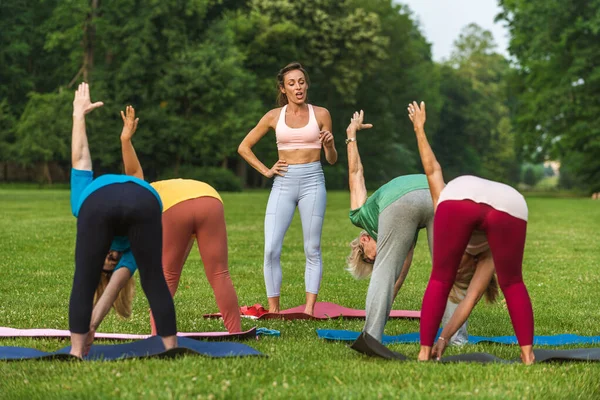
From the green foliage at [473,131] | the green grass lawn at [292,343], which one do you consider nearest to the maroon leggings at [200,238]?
the green grass lawn at [292,343]

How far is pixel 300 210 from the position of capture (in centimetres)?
928

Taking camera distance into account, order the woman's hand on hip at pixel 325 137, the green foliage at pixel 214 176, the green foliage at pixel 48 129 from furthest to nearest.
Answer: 1. the green foliage at pixel 214 176
2. the green foliage at pixel 48 129
3. the woman's hand on hip at pixel 325 137

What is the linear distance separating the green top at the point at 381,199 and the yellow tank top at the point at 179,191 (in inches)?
45.2

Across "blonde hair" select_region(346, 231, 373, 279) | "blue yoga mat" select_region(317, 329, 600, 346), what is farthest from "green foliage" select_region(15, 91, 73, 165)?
"blonde hair" select_region(346, 231, 373, 279)

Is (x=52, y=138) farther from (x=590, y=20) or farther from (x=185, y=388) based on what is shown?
(x=185, y=388)

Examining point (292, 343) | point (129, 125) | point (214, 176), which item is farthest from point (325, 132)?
point (214, 176)

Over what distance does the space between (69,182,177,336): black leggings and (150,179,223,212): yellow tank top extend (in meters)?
1.05

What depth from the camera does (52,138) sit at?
4978 centimetres

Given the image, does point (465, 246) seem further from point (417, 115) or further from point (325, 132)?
point (325, 132)

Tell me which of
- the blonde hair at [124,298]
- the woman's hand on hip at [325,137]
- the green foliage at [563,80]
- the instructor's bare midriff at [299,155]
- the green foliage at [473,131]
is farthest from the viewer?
the green foliage at [473,131]

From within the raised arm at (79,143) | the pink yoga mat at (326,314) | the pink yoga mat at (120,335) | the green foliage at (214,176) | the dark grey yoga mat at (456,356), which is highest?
the raised arm at (79,143)

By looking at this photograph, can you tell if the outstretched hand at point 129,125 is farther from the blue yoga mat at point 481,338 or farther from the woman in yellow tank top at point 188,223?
the blue yoga mat at point 481,338

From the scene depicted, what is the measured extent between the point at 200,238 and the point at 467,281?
2065 mm

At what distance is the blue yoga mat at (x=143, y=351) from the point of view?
20.6 ft
